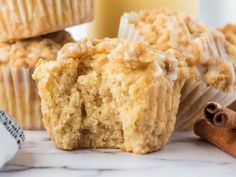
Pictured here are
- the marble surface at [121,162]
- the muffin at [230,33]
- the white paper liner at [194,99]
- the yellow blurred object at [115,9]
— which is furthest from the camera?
the yellow blurred object at [115,9]

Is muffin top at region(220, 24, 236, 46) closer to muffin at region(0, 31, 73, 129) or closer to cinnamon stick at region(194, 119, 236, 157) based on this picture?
cinnamon stick at region(194, 119, 236, 157)

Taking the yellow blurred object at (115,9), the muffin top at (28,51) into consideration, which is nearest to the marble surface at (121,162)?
the muffin top at (28,51)

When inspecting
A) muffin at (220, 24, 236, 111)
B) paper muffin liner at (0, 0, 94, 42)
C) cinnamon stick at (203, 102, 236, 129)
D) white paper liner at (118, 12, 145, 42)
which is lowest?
cinnamon stick at (203, 102, 236, 129)

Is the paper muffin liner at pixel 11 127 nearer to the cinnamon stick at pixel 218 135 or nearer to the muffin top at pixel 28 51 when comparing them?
the muffin top at pixel 28 51

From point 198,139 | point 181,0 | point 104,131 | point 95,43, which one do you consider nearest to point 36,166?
point 104,131

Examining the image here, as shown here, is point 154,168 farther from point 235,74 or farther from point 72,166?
point 235,74

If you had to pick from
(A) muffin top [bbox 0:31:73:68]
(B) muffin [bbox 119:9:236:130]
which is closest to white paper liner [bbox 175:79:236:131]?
(B) muffin [bbox 119:9:236:130]
